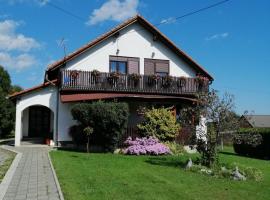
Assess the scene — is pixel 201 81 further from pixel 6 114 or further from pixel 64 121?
pixel 6 114

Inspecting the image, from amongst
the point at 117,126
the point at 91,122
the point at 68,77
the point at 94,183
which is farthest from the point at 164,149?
the point at 94,183

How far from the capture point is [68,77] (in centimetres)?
2506

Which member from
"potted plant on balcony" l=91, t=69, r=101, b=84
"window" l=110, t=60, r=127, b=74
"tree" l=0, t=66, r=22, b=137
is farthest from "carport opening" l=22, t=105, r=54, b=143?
"tree" l=0, t=66, r=22, b=137

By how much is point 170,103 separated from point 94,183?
1572 cm

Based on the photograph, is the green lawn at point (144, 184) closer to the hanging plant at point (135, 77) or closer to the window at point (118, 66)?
the hanging plant at point (135, 77)

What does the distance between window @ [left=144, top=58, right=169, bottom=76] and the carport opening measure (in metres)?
7.68

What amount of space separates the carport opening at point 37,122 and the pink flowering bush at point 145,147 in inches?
345

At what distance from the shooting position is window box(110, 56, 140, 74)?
2738 cm

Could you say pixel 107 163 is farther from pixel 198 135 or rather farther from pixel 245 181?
pixel 245 181

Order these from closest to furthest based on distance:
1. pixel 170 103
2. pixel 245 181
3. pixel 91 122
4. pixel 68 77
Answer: pixel 245 181 < pixel 91 122 < pixel 68 77 < pixel 170 103

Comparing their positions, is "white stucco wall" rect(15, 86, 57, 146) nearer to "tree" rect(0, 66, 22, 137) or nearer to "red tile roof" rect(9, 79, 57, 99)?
"red tile roof" rect(9, 79, 57, 99)

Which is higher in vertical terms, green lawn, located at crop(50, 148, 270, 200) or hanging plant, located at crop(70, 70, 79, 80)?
hanging plant, located at crop(70, 70, 79, 80)

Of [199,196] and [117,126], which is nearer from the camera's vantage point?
[199,196]

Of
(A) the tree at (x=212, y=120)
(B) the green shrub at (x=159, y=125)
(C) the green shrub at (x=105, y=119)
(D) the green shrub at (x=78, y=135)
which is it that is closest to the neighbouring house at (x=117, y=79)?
(B) the green shrub at (x=159, y=125)
